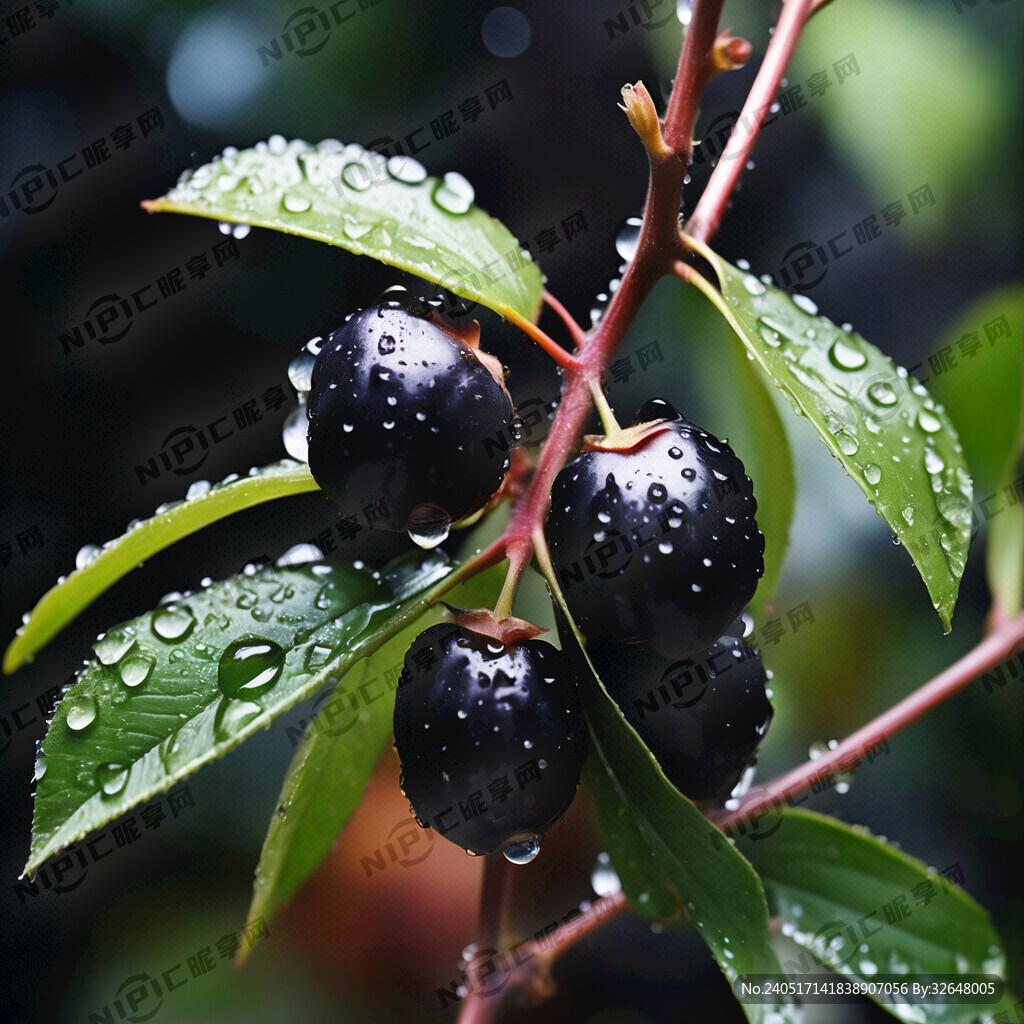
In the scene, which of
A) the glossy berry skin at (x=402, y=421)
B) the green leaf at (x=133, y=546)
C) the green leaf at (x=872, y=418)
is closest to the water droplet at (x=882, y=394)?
the green leaf at (x=872, y=418)

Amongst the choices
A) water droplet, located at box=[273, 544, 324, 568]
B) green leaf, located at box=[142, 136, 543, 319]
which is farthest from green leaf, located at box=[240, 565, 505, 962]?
green leaf, located at box=[142, 136, 543, 319]

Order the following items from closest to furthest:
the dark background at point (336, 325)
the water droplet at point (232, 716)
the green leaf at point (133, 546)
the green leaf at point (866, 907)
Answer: the water droplet at point (232, 716) → the green leaf at point (133, 546) → the green leaf at point (866, 907) → the dark background at point (336, 325)

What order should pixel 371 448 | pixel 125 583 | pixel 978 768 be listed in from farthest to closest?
pixel 978 768
pixel 125 583
pixel 371 448

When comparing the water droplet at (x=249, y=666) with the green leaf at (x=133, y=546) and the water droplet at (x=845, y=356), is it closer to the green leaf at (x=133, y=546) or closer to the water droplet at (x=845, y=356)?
the green leaf at (x=133, y=546)

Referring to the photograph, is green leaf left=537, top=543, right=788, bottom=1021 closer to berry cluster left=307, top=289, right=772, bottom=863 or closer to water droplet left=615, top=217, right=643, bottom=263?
berry cluster left=307, top=289, right=772, bottom=863

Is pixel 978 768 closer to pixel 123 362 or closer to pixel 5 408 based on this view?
pixel 123 362

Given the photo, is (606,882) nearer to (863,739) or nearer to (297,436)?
(863,739)

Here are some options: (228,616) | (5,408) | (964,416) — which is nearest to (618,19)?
(964,416)
